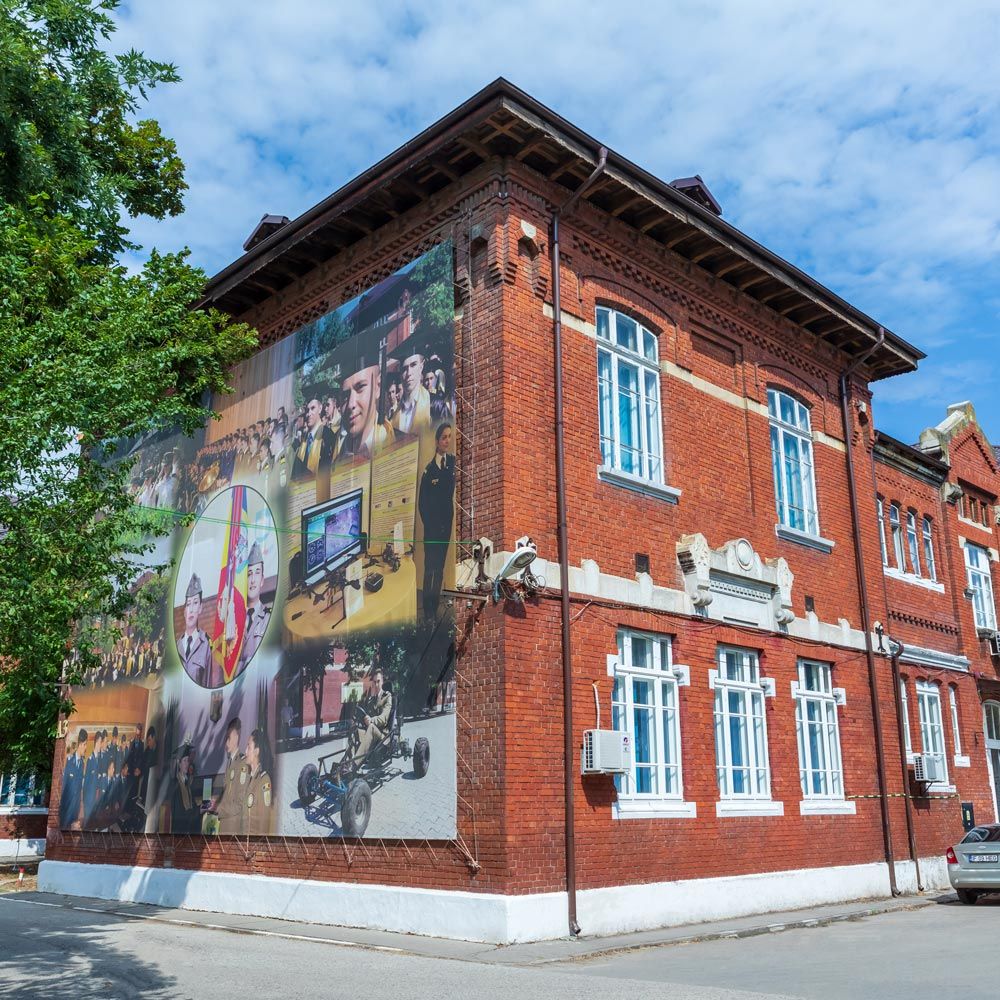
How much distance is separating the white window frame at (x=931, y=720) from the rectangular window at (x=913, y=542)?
250cm

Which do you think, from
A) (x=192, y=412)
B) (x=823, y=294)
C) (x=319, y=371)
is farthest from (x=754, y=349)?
(x=192, y=412)

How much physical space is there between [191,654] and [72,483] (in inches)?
272

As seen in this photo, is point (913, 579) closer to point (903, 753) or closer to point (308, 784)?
point (903, 753)

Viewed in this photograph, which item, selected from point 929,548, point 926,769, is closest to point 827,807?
point 926,769

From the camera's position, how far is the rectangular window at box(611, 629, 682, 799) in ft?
45.4

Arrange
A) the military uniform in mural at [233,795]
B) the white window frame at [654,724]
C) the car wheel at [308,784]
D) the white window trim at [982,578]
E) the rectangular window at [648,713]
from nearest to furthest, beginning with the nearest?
1. the white window frame at [654,724]
2. the rectangular window at [648,713]
3. the car wheel at [308,784]
4. the military uniform in mural at [233,795]
5. the white window trim at [982,578]

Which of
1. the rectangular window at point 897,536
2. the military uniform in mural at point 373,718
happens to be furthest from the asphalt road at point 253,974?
the rectangular window at point 897,536

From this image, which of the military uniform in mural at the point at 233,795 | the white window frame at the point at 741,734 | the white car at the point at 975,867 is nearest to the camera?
the white window frame at the point at 741,734

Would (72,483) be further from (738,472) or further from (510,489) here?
(738,472)

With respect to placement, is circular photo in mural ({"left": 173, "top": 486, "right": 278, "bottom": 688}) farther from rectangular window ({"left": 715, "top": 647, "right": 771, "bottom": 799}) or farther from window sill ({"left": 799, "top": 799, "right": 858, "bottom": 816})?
window sill ({"left": 799, "top": 799, "right": 858, "bottom": 816})

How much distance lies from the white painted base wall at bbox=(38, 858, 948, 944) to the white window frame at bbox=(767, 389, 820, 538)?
5.78 metres

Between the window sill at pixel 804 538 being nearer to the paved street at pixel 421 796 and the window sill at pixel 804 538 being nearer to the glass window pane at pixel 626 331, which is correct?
the glass window pane at pixel 626 331

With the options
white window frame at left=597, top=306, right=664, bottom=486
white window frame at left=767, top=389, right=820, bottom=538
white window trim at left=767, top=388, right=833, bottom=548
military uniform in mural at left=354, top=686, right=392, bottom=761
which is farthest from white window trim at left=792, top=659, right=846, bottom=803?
military uniform in mural at left=354, top=686, right=392, bottom=761

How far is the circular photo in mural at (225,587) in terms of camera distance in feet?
53.5
